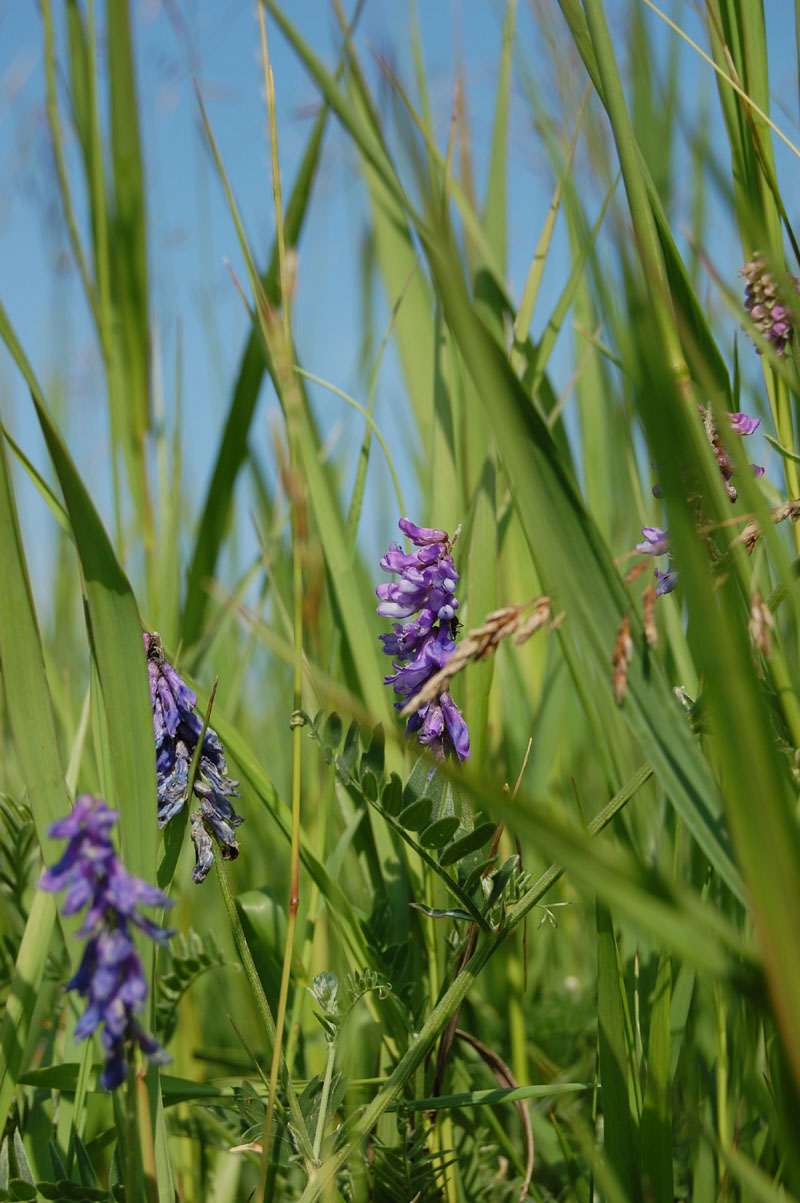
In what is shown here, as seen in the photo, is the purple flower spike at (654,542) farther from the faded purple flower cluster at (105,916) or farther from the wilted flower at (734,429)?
the faded purple flower cluster at (105,916)

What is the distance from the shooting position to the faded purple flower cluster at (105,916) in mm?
650

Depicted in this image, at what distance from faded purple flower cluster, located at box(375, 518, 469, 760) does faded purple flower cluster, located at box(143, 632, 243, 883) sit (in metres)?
0.22

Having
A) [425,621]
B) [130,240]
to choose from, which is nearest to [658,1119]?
[425,621]

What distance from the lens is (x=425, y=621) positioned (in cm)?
118

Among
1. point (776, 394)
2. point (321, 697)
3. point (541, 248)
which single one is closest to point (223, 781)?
point (321, 697)

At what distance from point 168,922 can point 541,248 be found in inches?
52.0

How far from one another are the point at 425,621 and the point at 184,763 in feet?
1.04

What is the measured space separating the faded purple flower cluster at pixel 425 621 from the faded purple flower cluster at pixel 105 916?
1.68 feet

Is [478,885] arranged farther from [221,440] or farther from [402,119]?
[221,440]

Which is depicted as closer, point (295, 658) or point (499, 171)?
point (295, 658)

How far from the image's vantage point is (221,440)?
5.60 ft

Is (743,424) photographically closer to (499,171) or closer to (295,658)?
(295,658)

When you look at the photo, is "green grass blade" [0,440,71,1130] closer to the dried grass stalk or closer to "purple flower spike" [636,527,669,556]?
the dried grass stalk

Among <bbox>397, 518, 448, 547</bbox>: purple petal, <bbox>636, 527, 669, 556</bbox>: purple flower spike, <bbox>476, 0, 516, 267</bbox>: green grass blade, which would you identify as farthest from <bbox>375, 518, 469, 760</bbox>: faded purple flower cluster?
<bbox>476, 0, 516, 267</bbox>: green grass blade
